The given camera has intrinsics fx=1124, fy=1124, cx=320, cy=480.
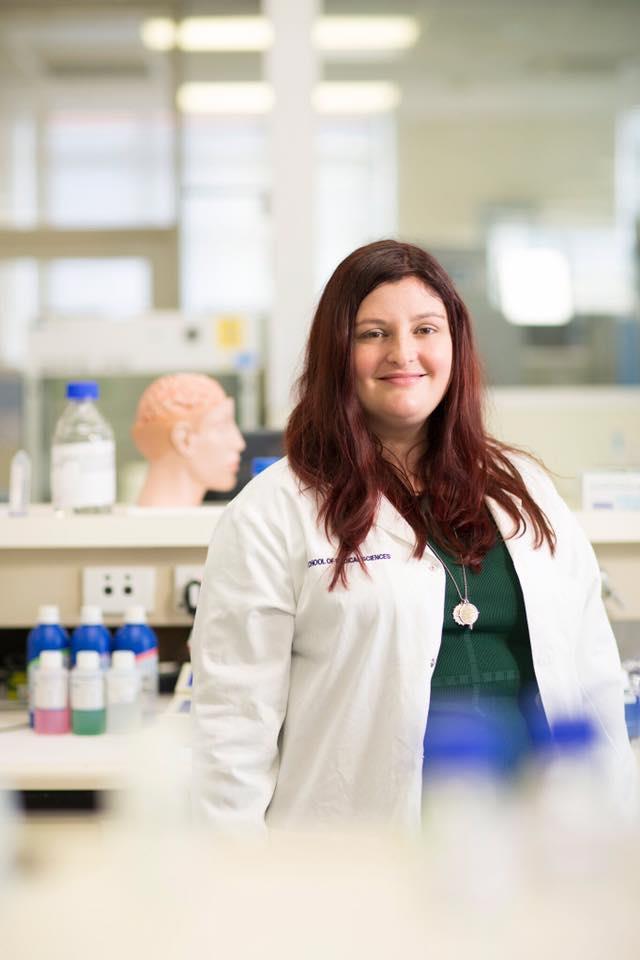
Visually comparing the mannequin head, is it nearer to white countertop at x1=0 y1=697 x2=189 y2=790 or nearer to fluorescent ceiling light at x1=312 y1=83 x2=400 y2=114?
white countertop at x1=0 y1=697 x2=189 y2=790

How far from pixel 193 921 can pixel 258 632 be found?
903 mm

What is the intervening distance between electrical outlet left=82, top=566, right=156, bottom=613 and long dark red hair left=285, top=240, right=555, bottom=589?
0.61 m

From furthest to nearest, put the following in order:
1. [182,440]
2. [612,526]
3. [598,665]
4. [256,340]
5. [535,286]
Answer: [535,286] < [256,340] < [182,440] < [612,526] < [598,665]

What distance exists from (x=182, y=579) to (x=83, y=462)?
10.8 inches

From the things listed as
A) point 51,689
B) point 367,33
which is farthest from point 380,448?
point 367,33

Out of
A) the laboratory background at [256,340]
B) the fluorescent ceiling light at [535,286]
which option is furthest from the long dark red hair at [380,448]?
the fluorescent ceiling light at [535,286]

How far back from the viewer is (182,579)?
2.02m

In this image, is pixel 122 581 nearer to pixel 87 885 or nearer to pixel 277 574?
pixel 277 574

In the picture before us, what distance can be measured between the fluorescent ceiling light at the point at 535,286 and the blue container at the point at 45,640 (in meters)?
4.49

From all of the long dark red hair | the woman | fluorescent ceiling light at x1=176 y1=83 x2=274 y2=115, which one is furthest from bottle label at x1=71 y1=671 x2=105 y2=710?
fluorescent ceiling light at x1=176 y1=83 x2=274 y2=115

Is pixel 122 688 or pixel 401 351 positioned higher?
pixel 401 351

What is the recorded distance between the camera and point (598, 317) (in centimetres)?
616

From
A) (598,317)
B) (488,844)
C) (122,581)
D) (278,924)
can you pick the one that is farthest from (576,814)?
(598,317)

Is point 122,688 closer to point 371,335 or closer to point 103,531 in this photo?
point 103,531
